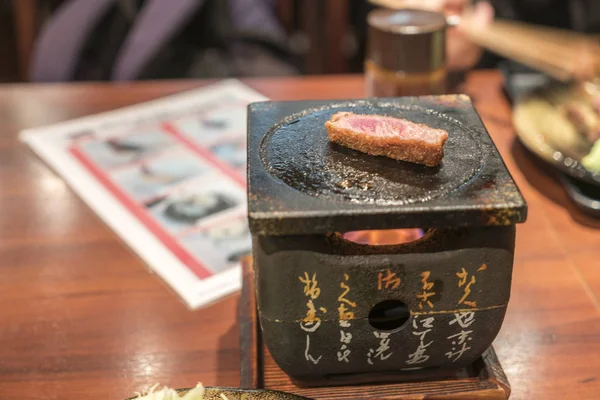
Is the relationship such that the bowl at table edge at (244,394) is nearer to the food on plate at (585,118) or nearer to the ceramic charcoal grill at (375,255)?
the ceramic charcoal grill at (375,255)

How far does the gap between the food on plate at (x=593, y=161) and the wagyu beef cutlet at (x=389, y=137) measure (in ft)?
1.87

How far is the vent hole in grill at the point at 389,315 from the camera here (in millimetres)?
743

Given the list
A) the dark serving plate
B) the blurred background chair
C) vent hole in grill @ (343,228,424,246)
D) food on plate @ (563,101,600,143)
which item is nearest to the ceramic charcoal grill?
vent hole in grill @ (343,228,424,246)

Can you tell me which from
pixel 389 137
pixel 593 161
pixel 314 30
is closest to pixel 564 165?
pixel 593 161

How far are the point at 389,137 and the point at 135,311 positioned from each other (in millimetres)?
513

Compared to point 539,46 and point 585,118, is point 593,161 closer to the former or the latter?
point 585,118

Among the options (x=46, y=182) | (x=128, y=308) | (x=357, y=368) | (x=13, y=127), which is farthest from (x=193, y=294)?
(x=13, y=127)

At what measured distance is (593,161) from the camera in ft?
3.86

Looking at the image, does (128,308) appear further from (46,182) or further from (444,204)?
(444,204)

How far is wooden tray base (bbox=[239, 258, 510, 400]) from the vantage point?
769 millimetres

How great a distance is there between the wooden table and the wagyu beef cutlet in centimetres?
37

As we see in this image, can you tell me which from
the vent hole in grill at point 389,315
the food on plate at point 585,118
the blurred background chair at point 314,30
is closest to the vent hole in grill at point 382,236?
the vent hole in grill at point 389,315

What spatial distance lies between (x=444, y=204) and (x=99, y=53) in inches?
70.1

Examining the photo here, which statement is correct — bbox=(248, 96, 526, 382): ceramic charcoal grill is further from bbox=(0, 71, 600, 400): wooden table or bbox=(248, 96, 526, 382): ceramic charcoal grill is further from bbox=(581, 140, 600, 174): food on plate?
bbox=(581, 140, 600, 174): food on plate
